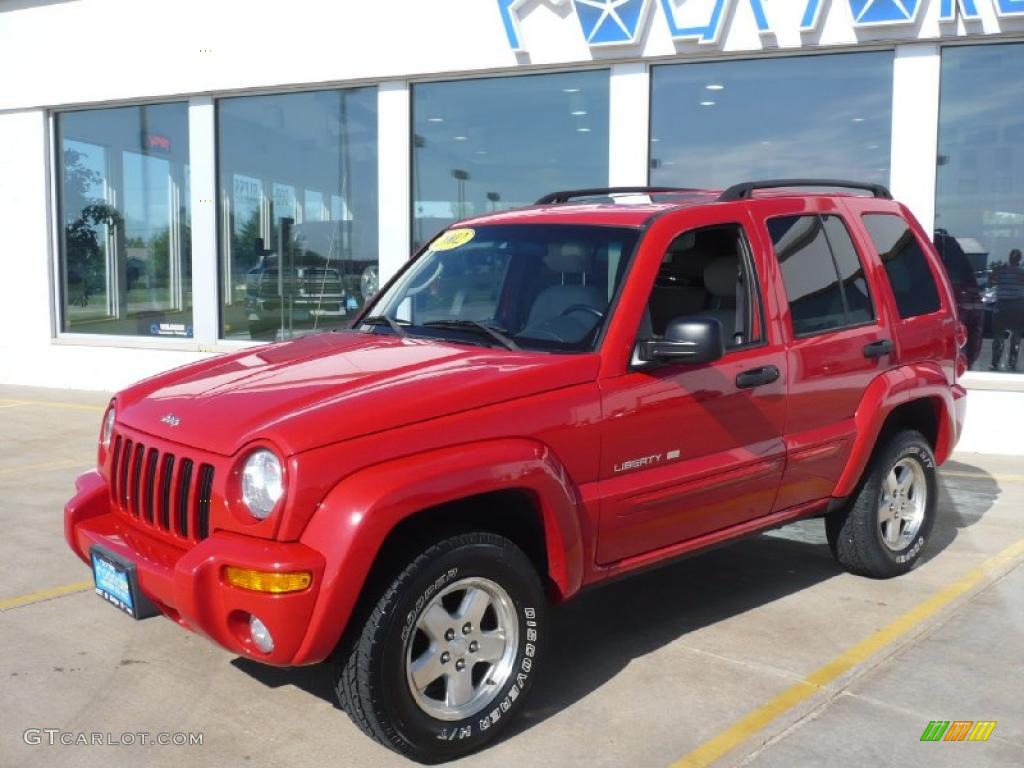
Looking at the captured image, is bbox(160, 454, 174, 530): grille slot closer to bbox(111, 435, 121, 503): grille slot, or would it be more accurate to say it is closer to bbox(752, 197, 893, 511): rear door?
bbox(111, 435, 121, 503): grille slot

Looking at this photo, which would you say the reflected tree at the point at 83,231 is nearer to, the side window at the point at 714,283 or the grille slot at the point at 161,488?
the grille slot at the point at 161,488

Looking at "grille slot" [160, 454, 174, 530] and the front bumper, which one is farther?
"grille slot" [160, 454, 174, 530]

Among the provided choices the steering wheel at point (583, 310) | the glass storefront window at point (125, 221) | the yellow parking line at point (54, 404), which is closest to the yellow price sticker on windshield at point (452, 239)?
the steering wheel at point (583, 310)

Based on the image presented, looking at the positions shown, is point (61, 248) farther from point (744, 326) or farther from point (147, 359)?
point (744, 326)

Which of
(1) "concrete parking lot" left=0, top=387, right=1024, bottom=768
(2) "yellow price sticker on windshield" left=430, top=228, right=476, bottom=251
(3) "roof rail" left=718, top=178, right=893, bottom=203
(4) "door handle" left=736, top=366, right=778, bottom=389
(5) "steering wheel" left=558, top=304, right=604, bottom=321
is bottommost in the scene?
(1) "concrete parking lot" left=0, top=387, right=1024, bottom=768

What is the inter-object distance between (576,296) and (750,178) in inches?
256

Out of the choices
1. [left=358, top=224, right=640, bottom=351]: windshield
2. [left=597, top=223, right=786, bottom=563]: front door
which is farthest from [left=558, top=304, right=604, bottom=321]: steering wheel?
[left=597, top=223, right=786, bottom=563]: front door

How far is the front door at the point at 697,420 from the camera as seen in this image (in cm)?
407

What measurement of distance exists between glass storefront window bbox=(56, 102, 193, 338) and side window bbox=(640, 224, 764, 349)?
954 cm

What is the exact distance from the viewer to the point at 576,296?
436 centimetres

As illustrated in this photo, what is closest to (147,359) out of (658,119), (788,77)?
(658,119)

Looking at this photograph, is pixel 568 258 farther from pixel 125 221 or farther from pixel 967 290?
pixel 125 221

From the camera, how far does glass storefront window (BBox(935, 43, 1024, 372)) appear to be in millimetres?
9312

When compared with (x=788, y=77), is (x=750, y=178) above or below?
below
